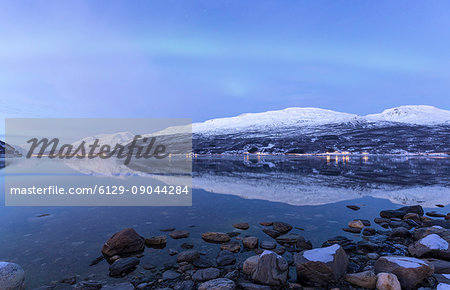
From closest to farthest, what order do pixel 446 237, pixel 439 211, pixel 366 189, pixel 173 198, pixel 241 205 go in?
pixel 446 237
pixel 439 211
pixel 241 205
pixel 173 198
pixel 366 189

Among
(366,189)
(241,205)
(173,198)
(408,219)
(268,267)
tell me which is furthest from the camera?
(366,189)

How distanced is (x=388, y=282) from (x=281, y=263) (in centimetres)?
280

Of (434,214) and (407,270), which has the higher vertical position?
(407,270)

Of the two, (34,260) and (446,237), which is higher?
(446,237)

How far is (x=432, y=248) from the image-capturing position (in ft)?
28.1

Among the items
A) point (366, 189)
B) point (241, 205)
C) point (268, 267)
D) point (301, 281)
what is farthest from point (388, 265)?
point (366, 189)

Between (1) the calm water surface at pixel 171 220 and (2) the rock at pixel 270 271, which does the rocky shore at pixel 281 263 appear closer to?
(2) the rock at pixel 270 271

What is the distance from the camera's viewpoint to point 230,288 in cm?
680

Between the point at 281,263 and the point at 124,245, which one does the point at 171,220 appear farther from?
the point at 281,263

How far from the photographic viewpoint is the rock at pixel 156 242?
405 inches

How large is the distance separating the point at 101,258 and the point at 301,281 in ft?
22.9

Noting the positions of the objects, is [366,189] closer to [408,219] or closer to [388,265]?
[408,219]

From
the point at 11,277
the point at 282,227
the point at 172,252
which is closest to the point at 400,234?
the point at 282,227

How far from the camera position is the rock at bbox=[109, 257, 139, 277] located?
805 centimetres
